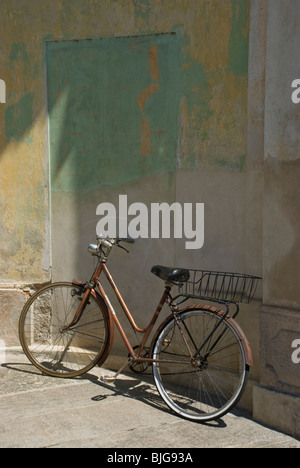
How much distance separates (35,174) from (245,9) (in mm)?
2387

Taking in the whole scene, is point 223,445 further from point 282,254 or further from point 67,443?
point 282,254

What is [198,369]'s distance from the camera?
4.70 metres

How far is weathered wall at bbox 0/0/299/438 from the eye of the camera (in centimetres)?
434

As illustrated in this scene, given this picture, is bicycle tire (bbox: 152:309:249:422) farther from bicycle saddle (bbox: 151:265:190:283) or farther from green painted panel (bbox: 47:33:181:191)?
green painted panel (bbox: 47:33:181:191)

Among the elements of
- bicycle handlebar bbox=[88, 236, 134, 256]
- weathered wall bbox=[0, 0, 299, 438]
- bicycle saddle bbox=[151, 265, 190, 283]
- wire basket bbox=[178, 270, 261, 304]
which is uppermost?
weathered wall bbox=[0, 0, 299, 438]

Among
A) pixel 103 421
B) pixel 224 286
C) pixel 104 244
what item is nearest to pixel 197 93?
pixel 104 244

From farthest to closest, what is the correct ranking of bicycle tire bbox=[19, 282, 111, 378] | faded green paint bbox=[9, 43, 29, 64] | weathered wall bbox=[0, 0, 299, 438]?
faded green paint bbox=[9, 43, 29, 64], bicycle tire bbox=[19, 282, 111, 378], weathered wall bbox=[0, 0, 299, 438]

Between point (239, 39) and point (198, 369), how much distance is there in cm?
260

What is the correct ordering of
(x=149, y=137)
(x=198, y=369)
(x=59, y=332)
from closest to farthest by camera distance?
(x=198, y=369)
(x=149, y=137)
(x=59, y=332)

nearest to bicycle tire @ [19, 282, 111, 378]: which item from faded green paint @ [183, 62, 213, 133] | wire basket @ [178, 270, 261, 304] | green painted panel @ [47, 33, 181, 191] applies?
wire basket @ [178, 270, 261, 304]

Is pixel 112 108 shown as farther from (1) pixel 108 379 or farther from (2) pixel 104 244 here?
(1) pixel 108 379

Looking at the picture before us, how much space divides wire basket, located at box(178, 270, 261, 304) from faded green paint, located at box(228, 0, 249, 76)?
63.0 inches

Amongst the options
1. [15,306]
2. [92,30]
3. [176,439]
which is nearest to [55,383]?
[15,306]
